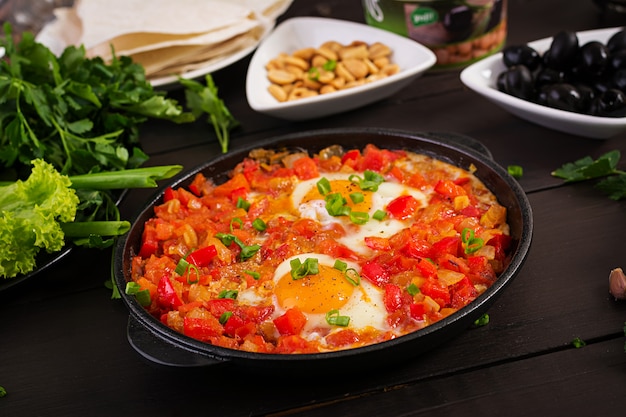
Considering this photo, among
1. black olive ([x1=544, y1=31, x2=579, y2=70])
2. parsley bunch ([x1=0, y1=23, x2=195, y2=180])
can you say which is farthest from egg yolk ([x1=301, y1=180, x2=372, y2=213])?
black olive ([x1=544, y1=31, x2=579, y2=70])

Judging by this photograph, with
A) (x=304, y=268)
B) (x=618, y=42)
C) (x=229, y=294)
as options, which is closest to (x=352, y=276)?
(x=304, y=268)

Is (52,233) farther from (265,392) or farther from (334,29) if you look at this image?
(334,29)

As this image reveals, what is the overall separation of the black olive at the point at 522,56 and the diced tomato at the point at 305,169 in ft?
3.90

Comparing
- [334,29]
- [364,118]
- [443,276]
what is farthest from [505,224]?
[334,29]

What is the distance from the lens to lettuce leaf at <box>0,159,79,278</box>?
2.59 m

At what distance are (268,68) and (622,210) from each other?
1.92 meters

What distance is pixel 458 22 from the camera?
3953 millimetres

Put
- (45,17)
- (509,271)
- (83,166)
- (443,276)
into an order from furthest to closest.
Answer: (45,17)
(83,166)
(443,276)
(509,271)

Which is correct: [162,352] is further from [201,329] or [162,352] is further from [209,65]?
[209,65]

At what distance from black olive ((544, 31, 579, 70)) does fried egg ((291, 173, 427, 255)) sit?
1142mm

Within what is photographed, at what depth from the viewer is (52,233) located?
2658 mm

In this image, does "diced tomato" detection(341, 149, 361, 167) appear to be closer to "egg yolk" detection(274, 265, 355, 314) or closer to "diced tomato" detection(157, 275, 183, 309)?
"egg yolk" detection(274, 265, 355, 314)

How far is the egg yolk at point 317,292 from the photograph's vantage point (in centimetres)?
237

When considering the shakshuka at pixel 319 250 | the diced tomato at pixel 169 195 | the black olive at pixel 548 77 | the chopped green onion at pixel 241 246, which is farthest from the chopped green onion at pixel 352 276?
the black olive at pixel 548 77
